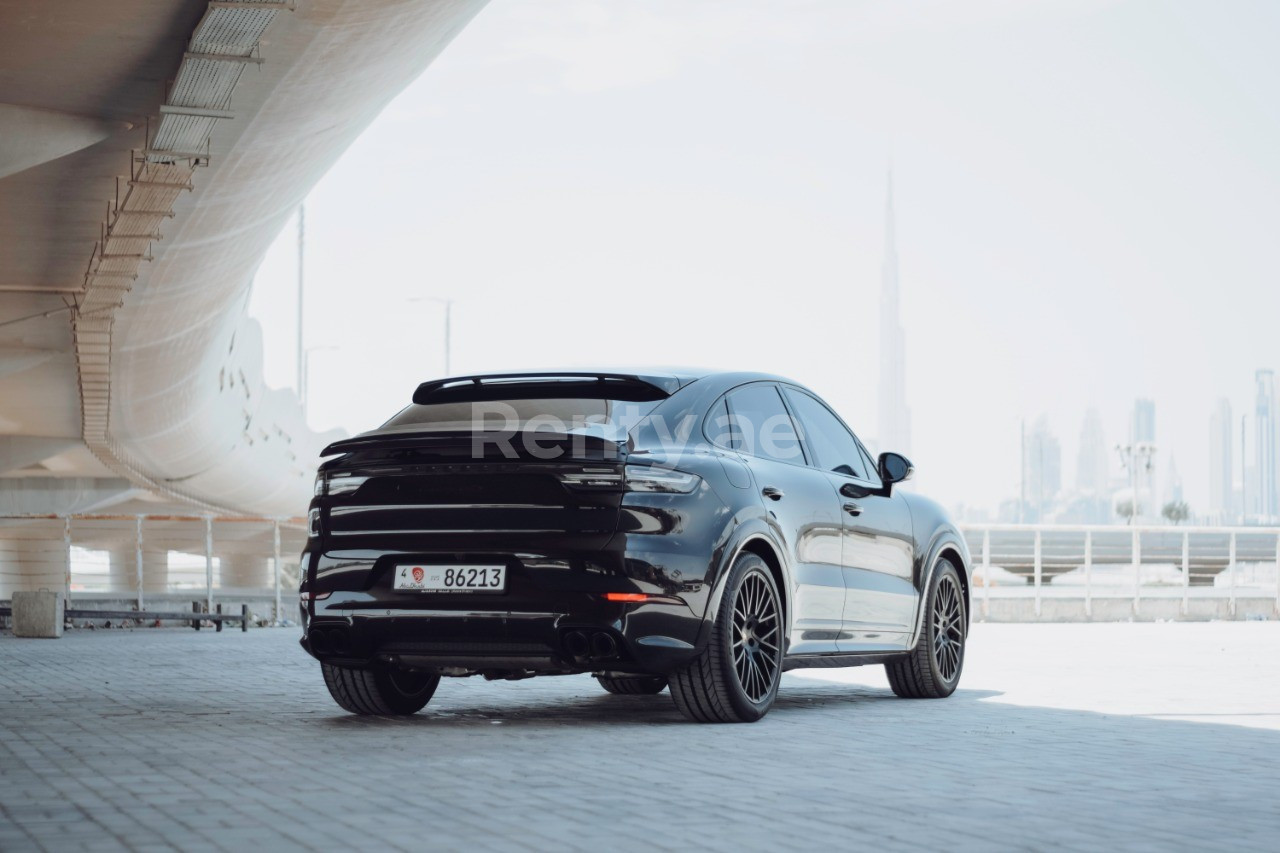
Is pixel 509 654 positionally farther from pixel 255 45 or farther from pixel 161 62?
pixel 161 62

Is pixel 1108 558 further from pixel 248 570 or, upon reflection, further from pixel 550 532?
pixel 248 570

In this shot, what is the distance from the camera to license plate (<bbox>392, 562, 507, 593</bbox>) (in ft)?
24.5

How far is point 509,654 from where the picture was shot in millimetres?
7438

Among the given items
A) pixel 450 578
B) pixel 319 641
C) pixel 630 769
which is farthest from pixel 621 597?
pixel 319 641

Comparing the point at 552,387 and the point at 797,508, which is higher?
the point at 552,387

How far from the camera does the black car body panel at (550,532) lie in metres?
7.36

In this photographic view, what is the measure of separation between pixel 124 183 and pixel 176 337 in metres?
8.80

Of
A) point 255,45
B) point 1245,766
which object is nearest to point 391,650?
point 1245,766

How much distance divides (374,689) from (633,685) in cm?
195

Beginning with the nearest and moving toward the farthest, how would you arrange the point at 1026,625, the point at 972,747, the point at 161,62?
1. the point at 972,747
2. the point at 161,62
3. the point at 1026,625

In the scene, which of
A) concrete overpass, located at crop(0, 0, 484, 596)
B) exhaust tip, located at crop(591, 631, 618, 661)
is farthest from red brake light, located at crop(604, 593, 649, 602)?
concrete overpass, located at crop(0, 0, 484, 596)

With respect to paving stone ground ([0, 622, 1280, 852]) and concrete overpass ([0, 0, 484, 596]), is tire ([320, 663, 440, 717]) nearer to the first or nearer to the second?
paving stone ground ([0, 622, 1280, 852])

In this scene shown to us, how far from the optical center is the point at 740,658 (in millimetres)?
7988

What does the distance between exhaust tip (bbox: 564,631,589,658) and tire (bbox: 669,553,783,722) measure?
0.59 m
